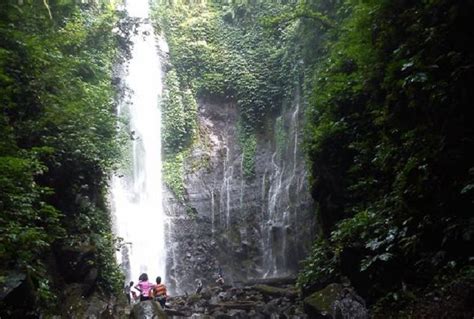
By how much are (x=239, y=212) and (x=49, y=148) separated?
1232cm

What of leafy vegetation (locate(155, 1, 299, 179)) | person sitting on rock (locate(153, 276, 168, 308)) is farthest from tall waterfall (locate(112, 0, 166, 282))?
person sitting on rock (locate(153, 276, 168, 308))

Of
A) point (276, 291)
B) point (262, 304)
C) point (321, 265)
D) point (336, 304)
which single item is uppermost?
point (336, 304)

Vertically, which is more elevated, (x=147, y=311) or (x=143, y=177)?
(x=147, y=311)

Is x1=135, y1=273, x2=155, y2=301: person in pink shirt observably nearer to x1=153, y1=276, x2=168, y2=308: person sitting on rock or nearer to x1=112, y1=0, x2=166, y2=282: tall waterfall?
x1=153, y1=276, x2=168, y2=308: person sitting on rock

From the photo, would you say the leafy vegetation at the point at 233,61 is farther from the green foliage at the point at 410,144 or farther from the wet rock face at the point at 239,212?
the green foliage at the point at 410,144

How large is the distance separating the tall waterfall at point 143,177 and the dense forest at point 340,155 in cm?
479

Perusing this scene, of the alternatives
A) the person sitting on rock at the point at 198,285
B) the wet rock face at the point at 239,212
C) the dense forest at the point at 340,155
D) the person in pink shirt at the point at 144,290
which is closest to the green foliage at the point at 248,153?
the wet rock face at the point at 239,212

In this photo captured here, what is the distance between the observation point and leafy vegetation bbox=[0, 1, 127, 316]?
6.52m

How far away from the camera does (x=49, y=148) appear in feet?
24.0

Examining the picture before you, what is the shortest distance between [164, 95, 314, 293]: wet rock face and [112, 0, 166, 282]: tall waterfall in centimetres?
63

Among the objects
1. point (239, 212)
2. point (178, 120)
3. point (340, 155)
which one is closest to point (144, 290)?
point (340, 155)

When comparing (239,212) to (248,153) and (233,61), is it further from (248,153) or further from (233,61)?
(233,61)

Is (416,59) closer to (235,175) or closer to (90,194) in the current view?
(90,194)

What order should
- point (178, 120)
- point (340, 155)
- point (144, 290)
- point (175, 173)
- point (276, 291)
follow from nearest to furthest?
point (340, 155)
point (144, 290)
point (276, 291)
point (175, 173)
point (178, 120)
